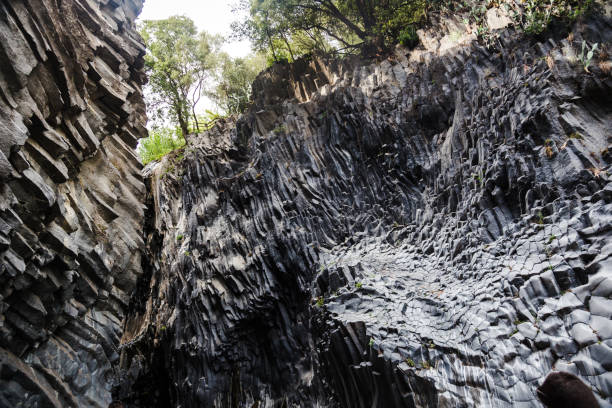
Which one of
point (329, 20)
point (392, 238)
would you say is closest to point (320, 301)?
point (392, 238)

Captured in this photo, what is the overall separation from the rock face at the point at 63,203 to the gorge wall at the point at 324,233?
59mm

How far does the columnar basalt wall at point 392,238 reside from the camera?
22.2 ft

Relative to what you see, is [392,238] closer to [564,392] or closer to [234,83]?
[564,392]

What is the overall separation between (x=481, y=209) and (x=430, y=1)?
1385 centimetres

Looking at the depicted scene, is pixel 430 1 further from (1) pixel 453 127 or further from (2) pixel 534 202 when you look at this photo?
(2) pixel 534 202

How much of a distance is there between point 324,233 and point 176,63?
18.0 meters

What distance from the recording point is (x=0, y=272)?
7152 mm

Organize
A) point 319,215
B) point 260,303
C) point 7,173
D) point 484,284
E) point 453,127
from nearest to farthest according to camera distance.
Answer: point 7,173 → point 484,284 → point 453,127 → point 260,303 → point 319,215

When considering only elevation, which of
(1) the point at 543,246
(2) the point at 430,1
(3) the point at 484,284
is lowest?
(3) the point at 484,284

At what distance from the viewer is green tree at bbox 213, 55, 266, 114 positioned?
82.4 feet

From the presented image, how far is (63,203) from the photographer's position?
917 centimetres

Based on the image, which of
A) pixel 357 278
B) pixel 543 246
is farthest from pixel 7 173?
pixel 543 246

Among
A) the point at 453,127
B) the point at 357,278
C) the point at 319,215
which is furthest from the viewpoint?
the point at 319,215

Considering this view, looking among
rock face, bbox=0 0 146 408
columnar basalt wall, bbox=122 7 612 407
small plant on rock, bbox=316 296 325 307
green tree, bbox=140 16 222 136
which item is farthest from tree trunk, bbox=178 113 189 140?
small plant on rock, bbox=316 296 325 307
